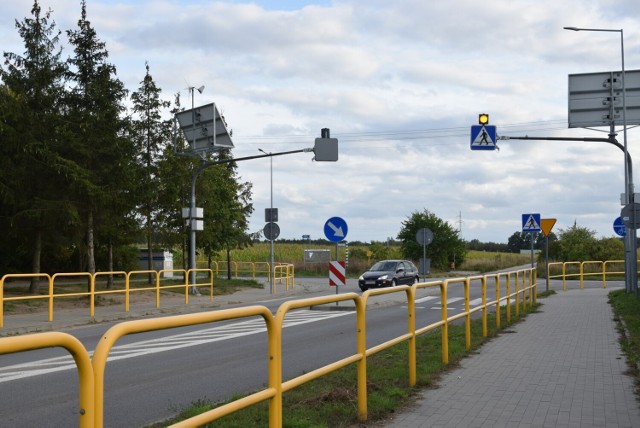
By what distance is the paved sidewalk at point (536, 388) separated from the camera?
731cm

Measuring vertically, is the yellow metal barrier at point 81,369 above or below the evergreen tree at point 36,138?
below

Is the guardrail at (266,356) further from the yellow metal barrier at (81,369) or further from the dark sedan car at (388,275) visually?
the dark sedan car at (388,275)

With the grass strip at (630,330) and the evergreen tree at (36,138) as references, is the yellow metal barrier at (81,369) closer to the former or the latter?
the grass strip at (630,330)

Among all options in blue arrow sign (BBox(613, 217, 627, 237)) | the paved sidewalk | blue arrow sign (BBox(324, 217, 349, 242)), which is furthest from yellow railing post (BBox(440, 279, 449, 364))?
blue arrow sign (BBox(613, 217, 627, 237))

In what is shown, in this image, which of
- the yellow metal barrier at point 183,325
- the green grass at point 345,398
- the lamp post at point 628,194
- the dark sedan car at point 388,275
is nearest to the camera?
the yellow metal barrier at point 183,325

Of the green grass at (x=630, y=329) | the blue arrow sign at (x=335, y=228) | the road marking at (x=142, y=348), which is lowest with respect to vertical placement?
the green grass at (x=630, y=329)

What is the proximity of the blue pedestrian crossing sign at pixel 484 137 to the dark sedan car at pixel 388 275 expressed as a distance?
969cm

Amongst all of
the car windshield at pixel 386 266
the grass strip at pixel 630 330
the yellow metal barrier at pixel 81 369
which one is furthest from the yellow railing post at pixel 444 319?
the car windshield at pixel 386 266

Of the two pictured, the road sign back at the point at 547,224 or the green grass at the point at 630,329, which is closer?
the green grass at the point at 630,329

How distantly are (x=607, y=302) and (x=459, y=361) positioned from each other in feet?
54.8

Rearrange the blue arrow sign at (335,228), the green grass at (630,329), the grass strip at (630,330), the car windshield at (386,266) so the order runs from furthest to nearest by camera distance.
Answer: the car windshield at (386,266) → the blue arrow sign at (335,228) → the green grass at (630,329) → the grass strip at (630,330)

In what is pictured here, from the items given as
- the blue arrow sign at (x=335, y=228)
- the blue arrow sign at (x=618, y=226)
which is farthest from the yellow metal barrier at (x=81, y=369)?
the blue arrow sign at (x=618, y=226)

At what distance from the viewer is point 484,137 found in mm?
26375

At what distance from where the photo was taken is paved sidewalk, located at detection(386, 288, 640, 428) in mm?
7312
